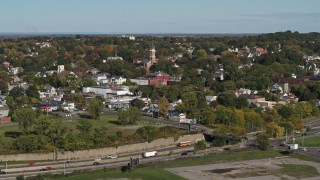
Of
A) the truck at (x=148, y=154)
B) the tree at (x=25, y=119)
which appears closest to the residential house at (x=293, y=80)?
the truck at (x=148, y=154)

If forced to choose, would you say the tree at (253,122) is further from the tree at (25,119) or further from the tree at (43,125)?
the tree at (25,119)

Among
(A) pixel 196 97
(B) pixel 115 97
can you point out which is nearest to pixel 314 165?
(A) pixel 196 97

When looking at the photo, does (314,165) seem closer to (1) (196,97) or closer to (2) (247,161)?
(2) (247,161)

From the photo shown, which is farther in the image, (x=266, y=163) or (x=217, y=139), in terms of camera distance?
(x=217, y=139)

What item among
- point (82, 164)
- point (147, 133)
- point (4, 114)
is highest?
point (147, 133)

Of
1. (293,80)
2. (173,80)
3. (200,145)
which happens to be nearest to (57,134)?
(200,145)

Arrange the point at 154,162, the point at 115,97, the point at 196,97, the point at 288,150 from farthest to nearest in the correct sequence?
the point at 115,97 → the point at 196,97 → the point at 288,150 → the point at 154,162

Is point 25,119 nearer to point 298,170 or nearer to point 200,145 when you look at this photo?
point 200,145
